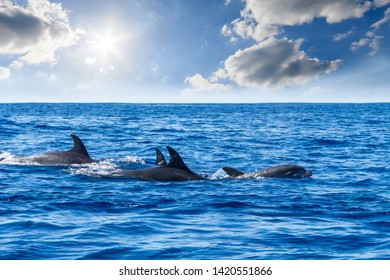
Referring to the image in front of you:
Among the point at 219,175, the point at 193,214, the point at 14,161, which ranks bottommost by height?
the point at 193,214

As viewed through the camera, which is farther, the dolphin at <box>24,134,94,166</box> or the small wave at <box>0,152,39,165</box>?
the small wave at <box>0,152,39,165</box>

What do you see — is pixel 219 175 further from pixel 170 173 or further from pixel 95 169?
pixel 95 169

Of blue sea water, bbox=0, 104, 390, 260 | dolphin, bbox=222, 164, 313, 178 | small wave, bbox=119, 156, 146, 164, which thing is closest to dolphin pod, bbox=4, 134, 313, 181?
dolphin, bbox=222, 164, 313, 178

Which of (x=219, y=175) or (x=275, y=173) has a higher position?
(x=275, y=173)

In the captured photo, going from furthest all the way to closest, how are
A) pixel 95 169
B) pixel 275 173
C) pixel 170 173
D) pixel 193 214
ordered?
1. pixel 95 169
2. pixel 275 173
3. pixel 170 173
4. pixel 193 214

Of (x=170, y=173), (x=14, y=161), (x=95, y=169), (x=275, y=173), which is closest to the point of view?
(x=170, y=173)

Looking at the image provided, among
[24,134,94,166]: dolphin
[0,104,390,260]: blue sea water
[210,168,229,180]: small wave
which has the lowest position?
[0,104,390,260]: blue sea water

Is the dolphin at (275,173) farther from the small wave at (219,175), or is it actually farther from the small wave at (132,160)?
the small wave at (132,160)

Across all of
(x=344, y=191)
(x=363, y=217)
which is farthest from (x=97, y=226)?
(x=344, y=191)

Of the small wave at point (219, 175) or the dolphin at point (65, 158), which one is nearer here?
the small wave at point (219, 175)

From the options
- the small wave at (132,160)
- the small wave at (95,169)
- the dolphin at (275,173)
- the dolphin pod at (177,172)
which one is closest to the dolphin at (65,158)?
the dolphin pod at (177,172)

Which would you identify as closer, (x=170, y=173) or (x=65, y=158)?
(x=170, y=173)

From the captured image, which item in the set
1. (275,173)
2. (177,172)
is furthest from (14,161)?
(275,173)

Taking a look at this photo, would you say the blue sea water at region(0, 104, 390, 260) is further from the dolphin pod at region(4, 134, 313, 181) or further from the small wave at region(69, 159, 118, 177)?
the dolphin pod at region(4, 134, 313, 181)
